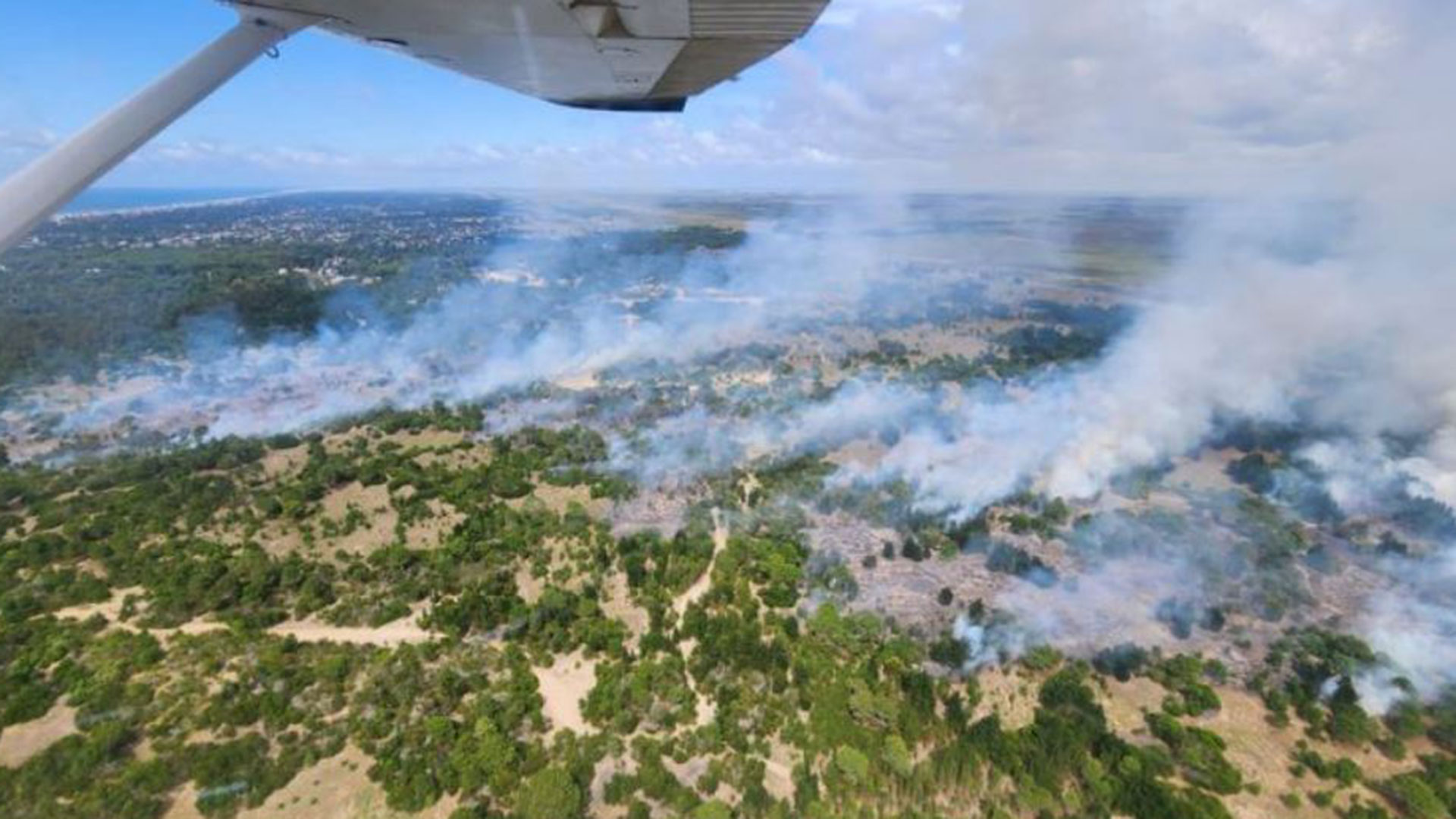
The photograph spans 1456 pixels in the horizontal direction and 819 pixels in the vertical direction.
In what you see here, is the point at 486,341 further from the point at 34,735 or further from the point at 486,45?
the point at 486,45

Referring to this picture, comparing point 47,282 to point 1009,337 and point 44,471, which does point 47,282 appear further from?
point 1009,337

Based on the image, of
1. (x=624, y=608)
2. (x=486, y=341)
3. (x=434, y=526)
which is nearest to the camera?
(x=624, y=608)

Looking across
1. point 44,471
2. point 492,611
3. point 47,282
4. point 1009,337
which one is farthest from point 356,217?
point 492,611

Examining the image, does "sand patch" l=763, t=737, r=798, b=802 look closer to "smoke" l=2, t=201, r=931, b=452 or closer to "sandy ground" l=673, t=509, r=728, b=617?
"sandy ground" l=673, t=509, r=728, b=617

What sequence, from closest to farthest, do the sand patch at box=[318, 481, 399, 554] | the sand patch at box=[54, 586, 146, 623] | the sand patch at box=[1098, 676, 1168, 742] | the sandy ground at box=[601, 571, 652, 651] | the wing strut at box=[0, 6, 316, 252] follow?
the wing strut at box=[0, 6, 316, 252] < the sand patch at box=[1098, 676, 1168, 742] < the sand patch at box=[54, 586, 146, 623] < the sandy ground at box=[601, 571, 652, 651] < the sand patch at box=[318, 481, 399, 554]

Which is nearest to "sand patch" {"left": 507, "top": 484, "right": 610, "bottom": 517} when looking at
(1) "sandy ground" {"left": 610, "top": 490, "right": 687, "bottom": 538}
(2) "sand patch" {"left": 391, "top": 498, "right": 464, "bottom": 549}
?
(1) "sandy ground" {"left": 610, "top": 490, "right": 687, "bottom": 538}

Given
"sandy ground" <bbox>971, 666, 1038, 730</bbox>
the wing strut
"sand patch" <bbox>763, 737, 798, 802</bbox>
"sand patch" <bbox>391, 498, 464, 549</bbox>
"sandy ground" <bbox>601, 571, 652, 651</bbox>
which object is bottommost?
"sandy ground" <bbox>971, 666, 1038, 730</bbox>

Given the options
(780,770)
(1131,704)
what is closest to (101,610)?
(780,770)
